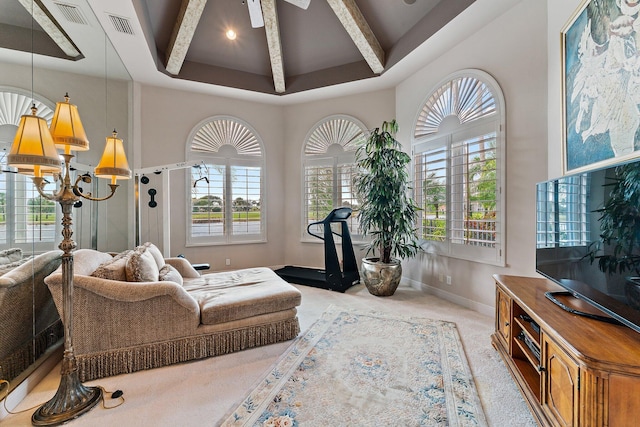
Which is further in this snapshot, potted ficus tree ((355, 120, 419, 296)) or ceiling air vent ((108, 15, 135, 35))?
potted ficus tree ((355, 120, 419, 296))

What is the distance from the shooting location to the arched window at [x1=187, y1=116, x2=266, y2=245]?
5000mm

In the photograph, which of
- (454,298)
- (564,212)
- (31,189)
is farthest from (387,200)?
(31,189)

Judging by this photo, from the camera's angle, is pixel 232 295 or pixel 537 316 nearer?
pixel 537 316

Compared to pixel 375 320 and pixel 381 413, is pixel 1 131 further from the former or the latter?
pixel 375 320

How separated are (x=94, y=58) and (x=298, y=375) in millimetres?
4174

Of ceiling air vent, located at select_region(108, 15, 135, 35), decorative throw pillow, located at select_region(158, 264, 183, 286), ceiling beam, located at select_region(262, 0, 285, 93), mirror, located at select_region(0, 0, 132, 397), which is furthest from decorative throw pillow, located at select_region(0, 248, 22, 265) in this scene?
ceiling beam, located at select_region(262, 0, 285, 93)

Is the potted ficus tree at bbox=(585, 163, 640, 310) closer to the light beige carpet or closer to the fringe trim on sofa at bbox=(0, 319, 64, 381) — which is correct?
the light beige carpet

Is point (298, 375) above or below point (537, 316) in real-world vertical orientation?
below

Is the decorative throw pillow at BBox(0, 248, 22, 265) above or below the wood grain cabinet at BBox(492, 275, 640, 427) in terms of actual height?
above

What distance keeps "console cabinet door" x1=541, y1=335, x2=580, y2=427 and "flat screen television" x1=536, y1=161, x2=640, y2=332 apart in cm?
32

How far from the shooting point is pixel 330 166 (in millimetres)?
5352

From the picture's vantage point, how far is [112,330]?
215 centimetres

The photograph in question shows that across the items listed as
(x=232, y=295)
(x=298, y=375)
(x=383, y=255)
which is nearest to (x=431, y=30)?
(x=383, y=255)

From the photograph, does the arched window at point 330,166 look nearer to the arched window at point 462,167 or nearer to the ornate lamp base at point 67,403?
the arched window at point 462,167
